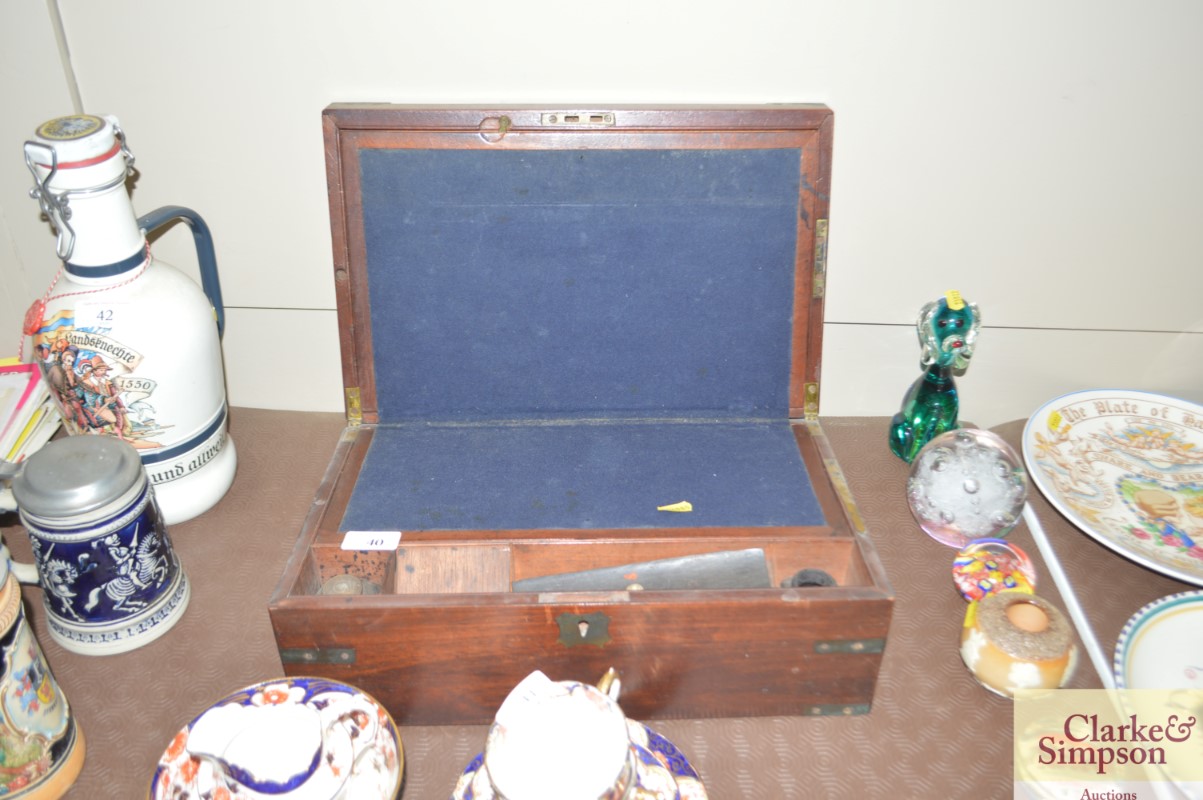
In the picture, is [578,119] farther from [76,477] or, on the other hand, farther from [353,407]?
[76,477]

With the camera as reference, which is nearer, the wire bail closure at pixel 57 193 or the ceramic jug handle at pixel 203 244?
the wire bail closure at pixel 57 193

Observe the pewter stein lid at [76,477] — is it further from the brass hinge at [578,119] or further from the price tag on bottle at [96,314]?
the brass hinge at [578,119]

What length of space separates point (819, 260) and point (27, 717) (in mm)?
951

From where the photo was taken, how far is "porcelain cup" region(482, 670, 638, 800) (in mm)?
622

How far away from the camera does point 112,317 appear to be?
3.11 feet

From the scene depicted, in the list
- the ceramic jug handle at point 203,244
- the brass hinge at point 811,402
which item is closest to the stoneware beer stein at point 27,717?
the ceramic jug handle at point 203,244

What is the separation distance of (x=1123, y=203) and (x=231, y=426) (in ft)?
4.13

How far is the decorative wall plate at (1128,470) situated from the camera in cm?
103

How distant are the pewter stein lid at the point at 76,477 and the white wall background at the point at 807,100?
41 cm

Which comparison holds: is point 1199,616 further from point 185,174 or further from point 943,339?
point 185,174

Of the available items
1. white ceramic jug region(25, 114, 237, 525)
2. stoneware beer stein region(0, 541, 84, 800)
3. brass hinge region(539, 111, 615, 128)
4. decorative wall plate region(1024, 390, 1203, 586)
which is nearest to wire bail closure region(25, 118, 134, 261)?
white ceramic jug region(25, 114, 237, 525)

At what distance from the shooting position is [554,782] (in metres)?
0.62

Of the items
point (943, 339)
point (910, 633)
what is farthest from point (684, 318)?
point (910, 633)

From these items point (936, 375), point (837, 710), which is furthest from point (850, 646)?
point (936, 375)
